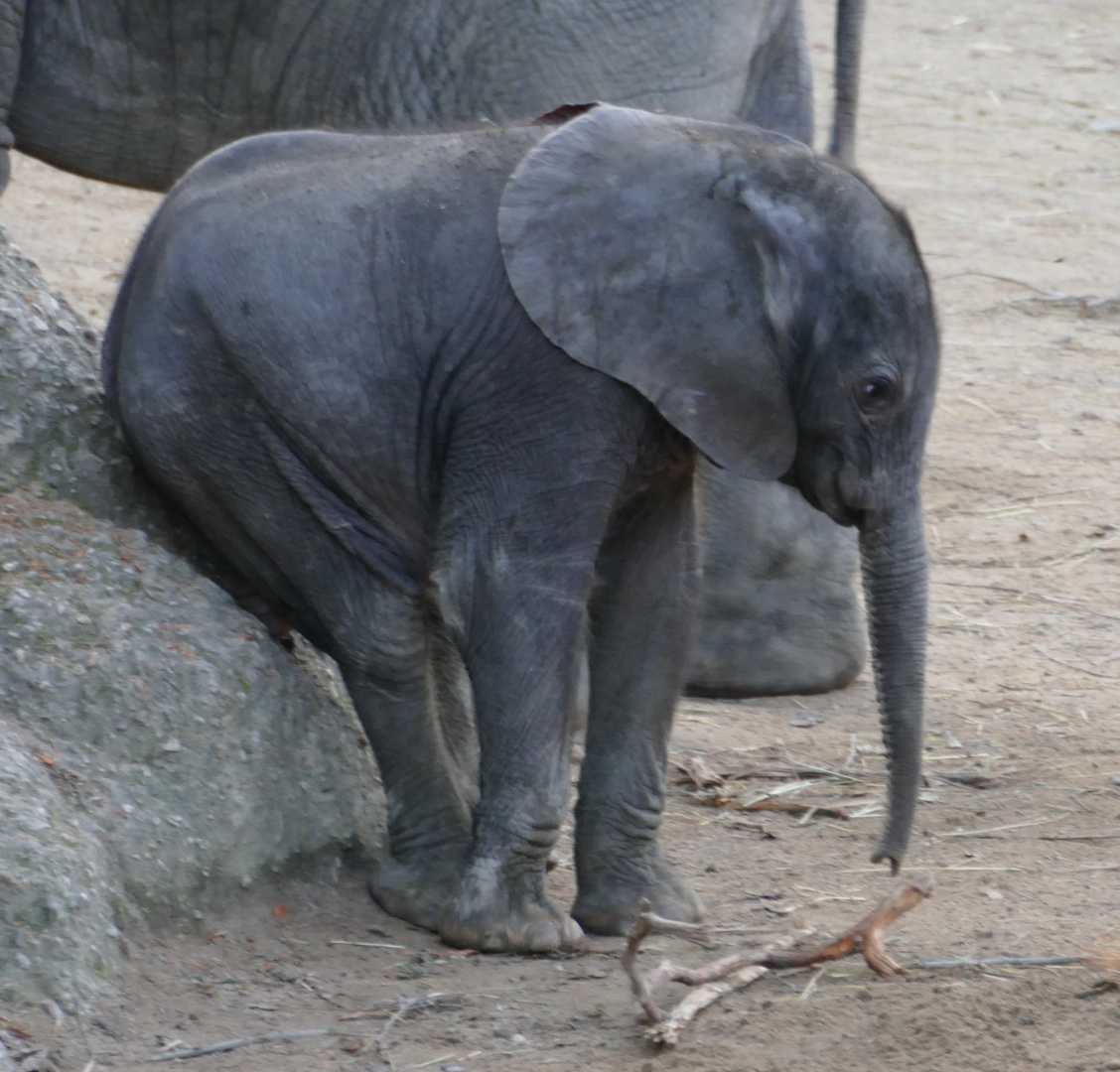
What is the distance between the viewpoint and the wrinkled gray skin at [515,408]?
12.3ft

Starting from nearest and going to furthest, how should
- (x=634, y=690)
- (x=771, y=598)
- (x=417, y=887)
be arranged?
1. (x=417, y=887)
2. (x=634, y=690)
3. (x=771, y=598)

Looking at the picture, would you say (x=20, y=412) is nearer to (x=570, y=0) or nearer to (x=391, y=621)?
(x=391, y=621)

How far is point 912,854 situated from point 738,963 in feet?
4.03

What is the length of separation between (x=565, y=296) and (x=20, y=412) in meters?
1.19

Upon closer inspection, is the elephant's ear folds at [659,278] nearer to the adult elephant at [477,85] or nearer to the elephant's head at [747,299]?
the elephant's head at [747,299]

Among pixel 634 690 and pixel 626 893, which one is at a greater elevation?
pixel 634 690

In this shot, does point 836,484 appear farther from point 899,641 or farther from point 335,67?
point 335,67

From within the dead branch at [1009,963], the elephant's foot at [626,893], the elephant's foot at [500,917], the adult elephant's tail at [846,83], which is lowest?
the elephant's foot at [626,893]

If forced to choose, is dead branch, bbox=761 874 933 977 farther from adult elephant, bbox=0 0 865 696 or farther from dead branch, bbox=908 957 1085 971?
adult elephant, bbox=0 0 865 696

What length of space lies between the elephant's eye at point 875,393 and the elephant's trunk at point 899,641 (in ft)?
0.68

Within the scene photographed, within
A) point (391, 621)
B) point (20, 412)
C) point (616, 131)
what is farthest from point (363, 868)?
point (616, 131)

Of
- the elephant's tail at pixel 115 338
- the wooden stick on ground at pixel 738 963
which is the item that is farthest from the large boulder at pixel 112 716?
the wooden stick on ground at pixel 738 963

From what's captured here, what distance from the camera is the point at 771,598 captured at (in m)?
5.82

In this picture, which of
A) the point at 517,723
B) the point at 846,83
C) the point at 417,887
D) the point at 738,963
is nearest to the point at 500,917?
the point at 417,887
